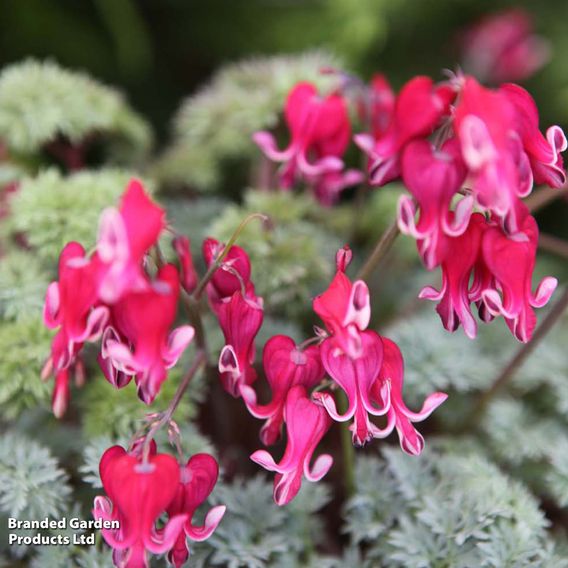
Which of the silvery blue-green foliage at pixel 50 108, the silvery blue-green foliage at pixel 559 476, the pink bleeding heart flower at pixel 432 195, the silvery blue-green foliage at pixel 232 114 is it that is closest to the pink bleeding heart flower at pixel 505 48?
the silvery blue-green foliage at pixel 232 114

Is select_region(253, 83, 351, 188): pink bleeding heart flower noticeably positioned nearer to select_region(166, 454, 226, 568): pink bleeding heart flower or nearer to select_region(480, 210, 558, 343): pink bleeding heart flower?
select_region(480, 210, 558, 343): pink bleeding heart flower

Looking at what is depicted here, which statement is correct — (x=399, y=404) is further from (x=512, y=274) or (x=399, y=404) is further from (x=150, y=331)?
(x=150, y=331)

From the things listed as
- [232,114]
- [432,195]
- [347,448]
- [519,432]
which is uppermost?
[432,195]

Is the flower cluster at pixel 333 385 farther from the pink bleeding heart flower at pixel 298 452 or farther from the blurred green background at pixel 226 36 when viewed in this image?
the blurred green background at pixel 226 36

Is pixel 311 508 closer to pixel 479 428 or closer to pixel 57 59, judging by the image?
pixel 479 428

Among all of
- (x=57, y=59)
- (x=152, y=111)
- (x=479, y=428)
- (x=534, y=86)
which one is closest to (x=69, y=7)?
(x=57, y=59)

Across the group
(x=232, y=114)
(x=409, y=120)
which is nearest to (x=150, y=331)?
(x=409, y=120)

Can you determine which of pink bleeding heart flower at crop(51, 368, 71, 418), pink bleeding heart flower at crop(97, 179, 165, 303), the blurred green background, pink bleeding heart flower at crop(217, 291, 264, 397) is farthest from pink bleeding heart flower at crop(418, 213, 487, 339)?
the blurred green background

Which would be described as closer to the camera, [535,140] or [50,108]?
[535,140]
